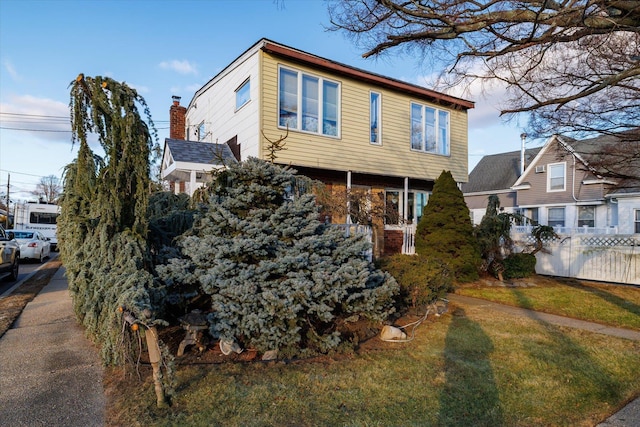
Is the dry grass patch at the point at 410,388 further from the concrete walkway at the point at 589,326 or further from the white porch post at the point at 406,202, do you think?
the white porch post at the point at 406,202

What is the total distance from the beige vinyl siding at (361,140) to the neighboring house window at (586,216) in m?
11.6

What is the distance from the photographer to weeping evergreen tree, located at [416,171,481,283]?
10555mm

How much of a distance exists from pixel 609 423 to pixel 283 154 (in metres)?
8.87

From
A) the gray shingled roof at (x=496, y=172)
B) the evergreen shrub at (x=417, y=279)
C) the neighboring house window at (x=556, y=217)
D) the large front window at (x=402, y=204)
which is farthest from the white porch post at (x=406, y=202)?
the gray shingled roof at (x=496, y=172)

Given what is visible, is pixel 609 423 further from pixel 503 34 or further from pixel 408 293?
pixel 503 34

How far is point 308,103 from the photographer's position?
37.4 feet

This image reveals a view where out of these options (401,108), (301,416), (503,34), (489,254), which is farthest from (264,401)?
(401,108)

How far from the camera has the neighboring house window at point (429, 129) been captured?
14.1 m

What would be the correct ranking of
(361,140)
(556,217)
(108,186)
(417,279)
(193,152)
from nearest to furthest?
1. (108,186)
2. (417,279)
3. (193,152)
4. (361,140)
5. (556,217)

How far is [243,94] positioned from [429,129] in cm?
685

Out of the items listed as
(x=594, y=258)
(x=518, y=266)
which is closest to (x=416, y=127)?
(x=518, y=266)

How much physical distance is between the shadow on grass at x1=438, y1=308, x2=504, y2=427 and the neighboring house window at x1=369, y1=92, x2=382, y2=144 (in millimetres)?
7962

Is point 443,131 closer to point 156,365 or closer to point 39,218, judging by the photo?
point 156,365

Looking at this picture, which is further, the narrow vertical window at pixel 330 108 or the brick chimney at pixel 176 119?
the brick chimney at pixel 176 119
